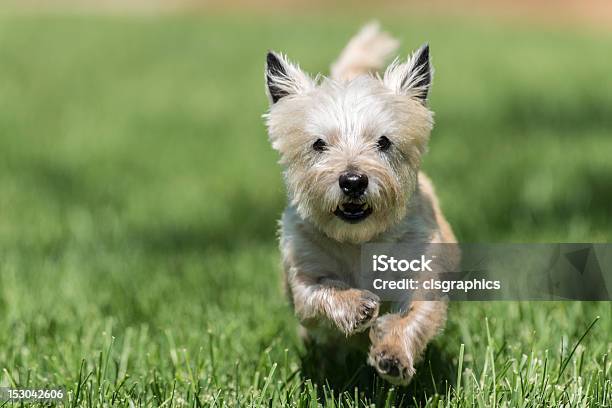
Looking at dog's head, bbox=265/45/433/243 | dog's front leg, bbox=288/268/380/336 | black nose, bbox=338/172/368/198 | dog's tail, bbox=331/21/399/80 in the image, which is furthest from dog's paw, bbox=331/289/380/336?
dog's tail, bbox=331/21/399/80

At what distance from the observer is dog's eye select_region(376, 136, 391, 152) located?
11.1 feet

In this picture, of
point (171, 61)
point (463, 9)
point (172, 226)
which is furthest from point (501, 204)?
point (463, 9)

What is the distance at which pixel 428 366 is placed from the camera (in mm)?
3797

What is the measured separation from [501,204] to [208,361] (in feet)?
11.2

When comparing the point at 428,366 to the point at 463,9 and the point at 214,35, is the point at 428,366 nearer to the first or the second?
the point at 214,35

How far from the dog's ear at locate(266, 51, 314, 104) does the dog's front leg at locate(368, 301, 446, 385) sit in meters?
1.01

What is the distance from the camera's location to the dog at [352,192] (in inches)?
128

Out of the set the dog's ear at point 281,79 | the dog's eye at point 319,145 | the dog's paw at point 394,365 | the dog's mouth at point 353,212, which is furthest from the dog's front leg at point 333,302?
the dog's ear at point 281,79

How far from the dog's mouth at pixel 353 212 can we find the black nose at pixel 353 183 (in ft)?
0.27

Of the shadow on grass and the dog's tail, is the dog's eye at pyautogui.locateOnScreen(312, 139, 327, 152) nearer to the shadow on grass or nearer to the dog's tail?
the shadow on grass

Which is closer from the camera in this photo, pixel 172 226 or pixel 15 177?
pixel 172 226

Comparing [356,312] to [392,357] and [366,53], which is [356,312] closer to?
[392,357]

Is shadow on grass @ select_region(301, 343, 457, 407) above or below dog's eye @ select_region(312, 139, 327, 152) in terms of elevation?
below

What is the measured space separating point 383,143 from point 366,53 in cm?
135
